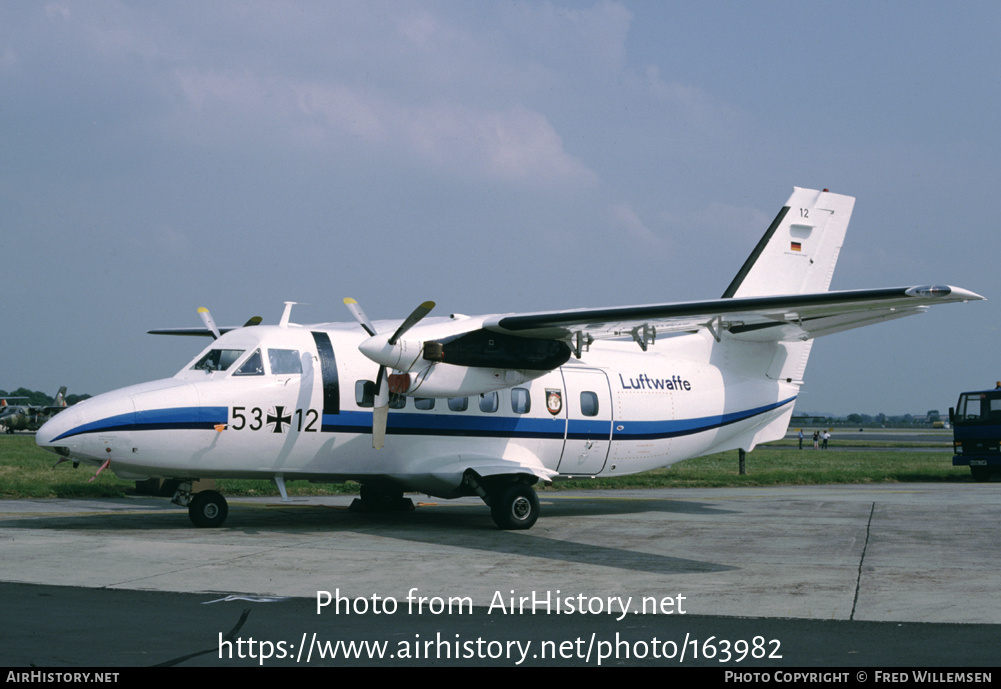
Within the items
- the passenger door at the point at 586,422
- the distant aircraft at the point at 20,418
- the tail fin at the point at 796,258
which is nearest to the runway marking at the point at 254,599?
the passenger door at the point at 586,422

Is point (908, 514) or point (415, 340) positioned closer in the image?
point (415, 340)

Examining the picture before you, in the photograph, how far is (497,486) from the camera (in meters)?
15.4

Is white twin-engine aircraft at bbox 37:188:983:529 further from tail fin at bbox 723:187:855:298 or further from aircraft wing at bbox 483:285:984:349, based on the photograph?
tail fin at bbox 723:187:855:298

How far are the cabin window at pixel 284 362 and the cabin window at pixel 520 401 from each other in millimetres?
3794

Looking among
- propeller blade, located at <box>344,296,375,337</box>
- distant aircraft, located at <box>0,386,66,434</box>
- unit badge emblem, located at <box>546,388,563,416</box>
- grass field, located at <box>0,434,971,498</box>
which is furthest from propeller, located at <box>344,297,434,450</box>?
distant aircraft, located at <box>0,386,66,434</box>

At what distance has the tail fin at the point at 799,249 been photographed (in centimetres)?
1889

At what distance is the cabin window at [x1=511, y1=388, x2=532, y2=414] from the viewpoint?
1606cm

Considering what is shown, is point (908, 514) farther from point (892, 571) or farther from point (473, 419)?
point (473, 419)

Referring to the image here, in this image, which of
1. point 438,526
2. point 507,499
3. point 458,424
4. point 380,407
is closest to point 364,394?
point 380,407

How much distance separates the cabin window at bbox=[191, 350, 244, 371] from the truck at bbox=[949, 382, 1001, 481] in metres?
23.4
